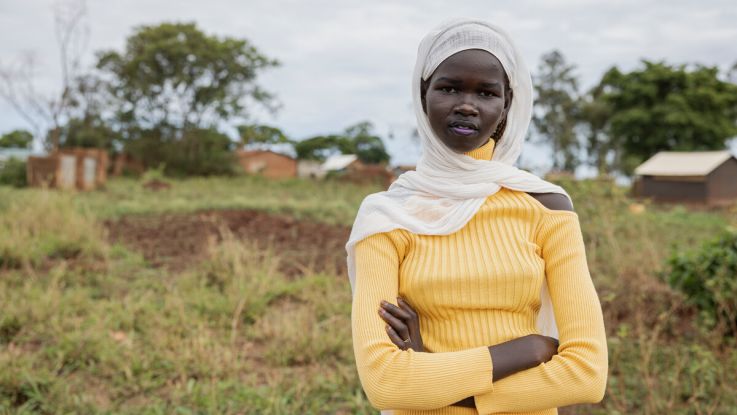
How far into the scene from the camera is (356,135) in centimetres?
1967

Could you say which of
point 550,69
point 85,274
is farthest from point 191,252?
point 550,69

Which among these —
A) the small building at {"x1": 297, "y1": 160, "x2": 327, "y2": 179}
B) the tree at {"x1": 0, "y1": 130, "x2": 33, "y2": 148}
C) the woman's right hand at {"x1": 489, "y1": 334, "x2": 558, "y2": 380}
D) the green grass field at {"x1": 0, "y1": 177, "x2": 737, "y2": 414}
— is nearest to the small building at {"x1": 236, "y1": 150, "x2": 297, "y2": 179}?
the small building at {"x1": 297, "y1": 160, "x2": 327, "y2": 179}

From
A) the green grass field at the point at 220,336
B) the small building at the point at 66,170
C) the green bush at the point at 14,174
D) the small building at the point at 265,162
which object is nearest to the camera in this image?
the green grass field at the point at 220,336

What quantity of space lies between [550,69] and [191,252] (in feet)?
83.3

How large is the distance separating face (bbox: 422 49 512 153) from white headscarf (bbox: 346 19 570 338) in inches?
0.8

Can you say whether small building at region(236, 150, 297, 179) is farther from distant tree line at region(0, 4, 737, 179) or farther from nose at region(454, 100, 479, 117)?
nose at region(454, 100, 479, 117)

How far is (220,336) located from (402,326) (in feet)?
9.87

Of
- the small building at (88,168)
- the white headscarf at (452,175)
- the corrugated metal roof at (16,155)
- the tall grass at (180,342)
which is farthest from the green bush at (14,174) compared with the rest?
the white headscarf at (452,175)

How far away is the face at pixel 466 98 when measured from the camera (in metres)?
1.25

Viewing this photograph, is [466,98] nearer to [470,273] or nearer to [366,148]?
[470,273]

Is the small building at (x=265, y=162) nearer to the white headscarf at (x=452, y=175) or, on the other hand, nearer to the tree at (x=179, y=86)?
the tree at (x=179, y=86)

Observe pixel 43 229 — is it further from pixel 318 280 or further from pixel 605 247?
pixel 605 247

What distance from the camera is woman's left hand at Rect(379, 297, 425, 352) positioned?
1.23 meters

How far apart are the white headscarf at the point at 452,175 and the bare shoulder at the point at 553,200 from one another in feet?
0.04
